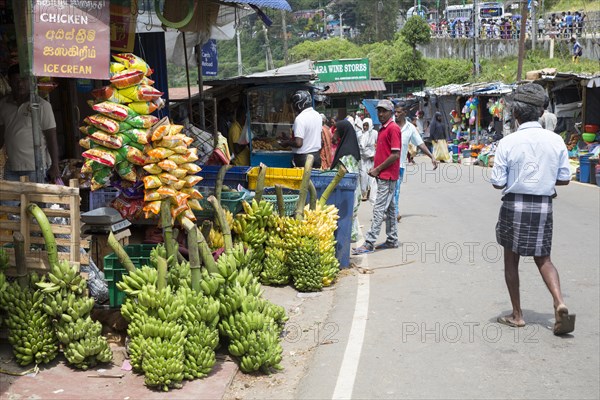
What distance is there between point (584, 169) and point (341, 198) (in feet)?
44.3

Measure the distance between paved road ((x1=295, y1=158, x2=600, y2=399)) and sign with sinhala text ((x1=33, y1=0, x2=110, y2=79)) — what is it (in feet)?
10.6

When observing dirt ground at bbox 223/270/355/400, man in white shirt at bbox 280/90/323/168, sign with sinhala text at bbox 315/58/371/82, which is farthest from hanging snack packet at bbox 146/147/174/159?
sign with sinhala text at bbox 315/58/371/82

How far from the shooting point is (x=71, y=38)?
21.1 feet

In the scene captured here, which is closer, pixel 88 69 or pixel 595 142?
pixel 88 69

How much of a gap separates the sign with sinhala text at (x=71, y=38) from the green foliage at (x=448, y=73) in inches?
1945

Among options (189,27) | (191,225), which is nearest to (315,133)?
(189,27)

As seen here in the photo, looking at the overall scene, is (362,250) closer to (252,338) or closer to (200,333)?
(252,338)

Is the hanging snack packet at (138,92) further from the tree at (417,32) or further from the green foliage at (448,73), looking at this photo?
the tree at (417,32)

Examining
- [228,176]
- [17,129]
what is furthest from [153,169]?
[228,176]

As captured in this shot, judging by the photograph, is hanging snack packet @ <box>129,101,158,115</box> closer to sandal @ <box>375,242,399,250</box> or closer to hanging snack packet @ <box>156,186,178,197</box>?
hanging snack packet @ <box>156,186,178,197</box>

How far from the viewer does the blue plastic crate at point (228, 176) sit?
9289 mm

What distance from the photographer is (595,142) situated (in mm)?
22875

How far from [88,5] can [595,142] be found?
19.6 metres

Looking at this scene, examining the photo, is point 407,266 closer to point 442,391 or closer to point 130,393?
point 442,391
